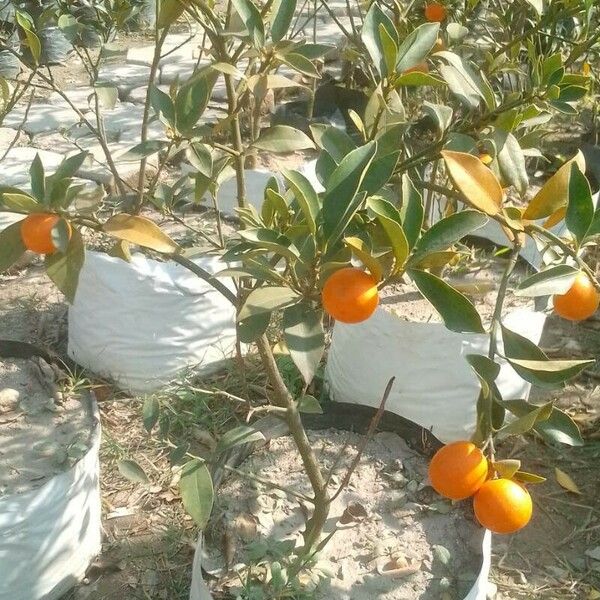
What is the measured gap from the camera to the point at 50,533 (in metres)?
1.61

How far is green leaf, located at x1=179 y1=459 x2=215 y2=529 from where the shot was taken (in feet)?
3.89

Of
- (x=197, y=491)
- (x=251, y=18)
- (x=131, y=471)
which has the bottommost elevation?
(x=131, y=471)

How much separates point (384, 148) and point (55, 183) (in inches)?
15.9

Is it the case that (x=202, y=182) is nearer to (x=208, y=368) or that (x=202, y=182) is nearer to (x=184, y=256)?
(x=184, y=256)

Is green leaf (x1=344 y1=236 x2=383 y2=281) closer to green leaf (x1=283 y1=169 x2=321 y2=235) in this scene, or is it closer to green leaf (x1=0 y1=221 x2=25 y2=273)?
green leaf (x1=283 y1=169 x2=321 y2=235)

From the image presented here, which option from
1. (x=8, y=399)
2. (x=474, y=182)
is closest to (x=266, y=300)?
(x=474, y=182)

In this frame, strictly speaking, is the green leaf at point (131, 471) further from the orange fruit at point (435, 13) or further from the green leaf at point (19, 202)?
the orange fruit at point (435, 13)

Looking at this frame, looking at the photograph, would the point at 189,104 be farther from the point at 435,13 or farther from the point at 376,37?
the point at 435,13

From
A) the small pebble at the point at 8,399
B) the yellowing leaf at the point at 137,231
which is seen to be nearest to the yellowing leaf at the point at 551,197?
the yellowing leaf at the point at 137,231

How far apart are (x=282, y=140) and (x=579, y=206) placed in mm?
476

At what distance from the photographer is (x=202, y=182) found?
1278 millimetres

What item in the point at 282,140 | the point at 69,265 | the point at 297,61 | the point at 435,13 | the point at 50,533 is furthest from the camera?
the point at 435,13

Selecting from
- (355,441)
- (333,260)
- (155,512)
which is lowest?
(155,512)

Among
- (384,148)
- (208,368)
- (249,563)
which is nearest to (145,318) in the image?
(208,368)
